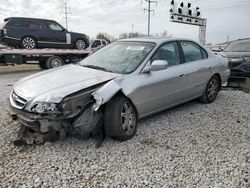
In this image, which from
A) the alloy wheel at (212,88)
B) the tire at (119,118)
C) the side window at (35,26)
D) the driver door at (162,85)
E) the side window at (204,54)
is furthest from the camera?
the side window at (35,26)

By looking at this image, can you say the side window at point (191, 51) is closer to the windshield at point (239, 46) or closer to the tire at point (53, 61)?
the windshield at point (239, 46)

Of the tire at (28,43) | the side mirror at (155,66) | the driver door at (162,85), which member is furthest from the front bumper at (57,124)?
the tire at (28,43)

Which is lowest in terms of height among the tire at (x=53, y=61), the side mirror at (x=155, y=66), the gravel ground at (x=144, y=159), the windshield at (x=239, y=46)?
the gravel ground at (x=144, y=159)

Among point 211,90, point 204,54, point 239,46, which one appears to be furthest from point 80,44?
point 211,90

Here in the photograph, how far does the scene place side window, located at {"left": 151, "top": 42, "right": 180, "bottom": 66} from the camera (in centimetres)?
437

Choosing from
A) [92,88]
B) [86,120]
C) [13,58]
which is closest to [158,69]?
[92,88]

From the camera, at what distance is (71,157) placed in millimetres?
3219

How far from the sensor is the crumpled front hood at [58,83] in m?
3.24

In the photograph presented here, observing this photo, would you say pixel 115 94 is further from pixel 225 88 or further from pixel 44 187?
pixel 225 88

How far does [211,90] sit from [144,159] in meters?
3.23

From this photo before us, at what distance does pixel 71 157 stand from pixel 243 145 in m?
2.45

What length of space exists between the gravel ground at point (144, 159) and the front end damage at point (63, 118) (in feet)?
0.64

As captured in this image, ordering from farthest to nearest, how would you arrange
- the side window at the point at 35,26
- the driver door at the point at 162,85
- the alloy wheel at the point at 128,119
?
the side window at the point at 35,26
the driver door at the point at 162,85
the alloy wheel at the point at 128,119

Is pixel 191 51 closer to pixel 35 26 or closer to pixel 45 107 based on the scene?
pixel 45 107
